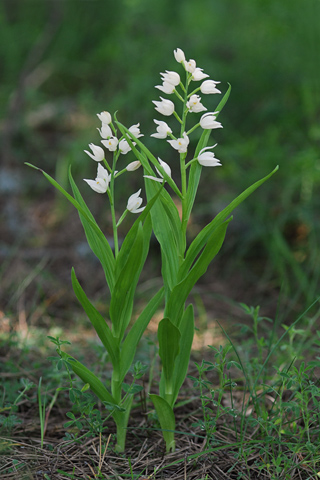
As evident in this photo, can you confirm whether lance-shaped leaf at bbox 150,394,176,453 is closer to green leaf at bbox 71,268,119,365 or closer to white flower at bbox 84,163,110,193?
green leaf at bbox 71,268,119,365

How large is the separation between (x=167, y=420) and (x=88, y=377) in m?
0.29

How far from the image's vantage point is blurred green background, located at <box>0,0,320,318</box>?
135 inches

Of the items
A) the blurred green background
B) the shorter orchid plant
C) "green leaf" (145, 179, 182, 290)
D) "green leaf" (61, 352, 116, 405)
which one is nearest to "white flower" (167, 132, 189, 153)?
the shorter orchid plant

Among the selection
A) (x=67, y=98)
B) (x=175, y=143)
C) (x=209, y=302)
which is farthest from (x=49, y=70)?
(x=175, y=143)

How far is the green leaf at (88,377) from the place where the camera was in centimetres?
145

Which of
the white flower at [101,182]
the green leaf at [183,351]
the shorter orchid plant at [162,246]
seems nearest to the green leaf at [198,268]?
the shorter orchid plant at [162,246]

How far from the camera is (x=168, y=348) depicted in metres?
1.49

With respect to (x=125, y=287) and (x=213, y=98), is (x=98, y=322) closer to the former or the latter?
(x=125, y=287)

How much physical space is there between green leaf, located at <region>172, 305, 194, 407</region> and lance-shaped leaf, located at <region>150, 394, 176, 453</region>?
6cm

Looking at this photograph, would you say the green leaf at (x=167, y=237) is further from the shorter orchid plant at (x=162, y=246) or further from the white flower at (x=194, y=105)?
the white flower at (x=194, y=105)

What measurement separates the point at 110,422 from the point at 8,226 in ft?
8.40

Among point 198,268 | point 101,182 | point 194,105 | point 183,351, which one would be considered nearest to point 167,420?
point 183,351

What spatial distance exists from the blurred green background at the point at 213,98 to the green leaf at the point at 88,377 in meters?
1.48

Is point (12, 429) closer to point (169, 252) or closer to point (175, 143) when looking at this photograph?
point (169, 252)
